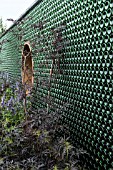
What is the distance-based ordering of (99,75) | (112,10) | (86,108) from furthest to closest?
(86,108), (99,75), (112,10)

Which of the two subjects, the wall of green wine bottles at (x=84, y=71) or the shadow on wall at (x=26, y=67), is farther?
the shadow on wall at (x=26, y=67)

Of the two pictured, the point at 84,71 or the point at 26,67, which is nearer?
the point at 84,71

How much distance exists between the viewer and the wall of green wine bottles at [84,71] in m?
2.50

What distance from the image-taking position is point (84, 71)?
2980 millimetres

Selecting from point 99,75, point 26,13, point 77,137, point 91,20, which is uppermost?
point 26,13

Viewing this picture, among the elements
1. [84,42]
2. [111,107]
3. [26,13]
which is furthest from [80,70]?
[26,13]

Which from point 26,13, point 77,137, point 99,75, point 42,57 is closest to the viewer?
point 99,75

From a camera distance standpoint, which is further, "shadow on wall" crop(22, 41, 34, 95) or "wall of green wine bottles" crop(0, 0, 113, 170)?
"shadow on wall" crop(22, 41, 34, 95)

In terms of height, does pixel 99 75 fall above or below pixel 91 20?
below

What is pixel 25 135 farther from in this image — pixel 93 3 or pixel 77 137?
pixel 93 3

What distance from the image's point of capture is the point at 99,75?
2639 mm

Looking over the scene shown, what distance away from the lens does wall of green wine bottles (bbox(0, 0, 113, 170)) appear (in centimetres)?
250

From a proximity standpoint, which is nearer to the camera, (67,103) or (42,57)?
(67,103)

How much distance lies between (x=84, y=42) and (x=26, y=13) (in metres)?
3.53
